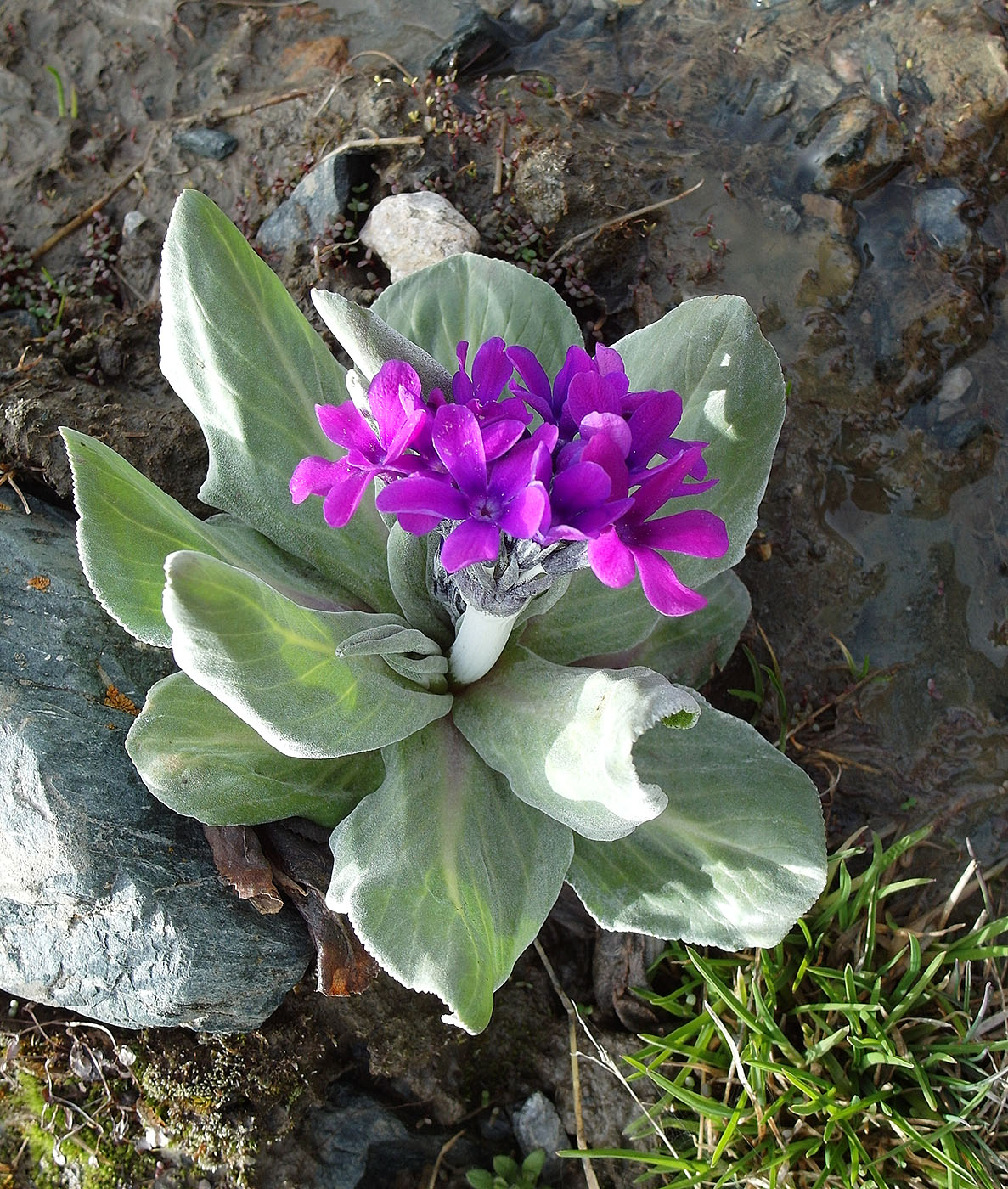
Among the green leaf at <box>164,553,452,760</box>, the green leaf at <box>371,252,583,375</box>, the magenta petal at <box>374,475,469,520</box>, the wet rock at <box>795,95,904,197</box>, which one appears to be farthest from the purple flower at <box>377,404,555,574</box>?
the wet rock at <box>795,95,904,197</box>

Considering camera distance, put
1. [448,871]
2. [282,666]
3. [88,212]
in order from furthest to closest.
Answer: [88,212] → [448,871] → [282,666]

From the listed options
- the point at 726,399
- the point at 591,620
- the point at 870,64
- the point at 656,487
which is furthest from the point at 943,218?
the point at 656,487

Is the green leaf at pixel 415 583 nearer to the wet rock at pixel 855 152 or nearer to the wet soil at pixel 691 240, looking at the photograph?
the wet soil at pixel 691 240

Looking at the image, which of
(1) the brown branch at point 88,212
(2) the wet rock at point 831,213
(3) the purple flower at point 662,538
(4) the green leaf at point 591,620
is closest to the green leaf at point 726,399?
(4) the green leaf at point 591,620

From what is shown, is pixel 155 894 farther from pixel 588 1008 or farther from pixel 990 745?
pixel 990 745

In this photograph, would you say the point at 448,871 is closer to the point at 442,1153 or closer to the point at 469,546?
the point at 469,546

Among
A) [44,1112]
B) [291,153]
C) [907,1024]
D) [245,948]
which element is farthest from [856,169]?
[44,1112]

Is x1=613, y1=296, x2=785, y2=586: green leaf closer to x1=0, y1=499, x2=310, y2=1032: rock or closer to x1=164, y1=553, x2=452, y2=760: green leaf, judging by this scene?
x1=164, y1=553, x2=452, y2=760: green leaf
